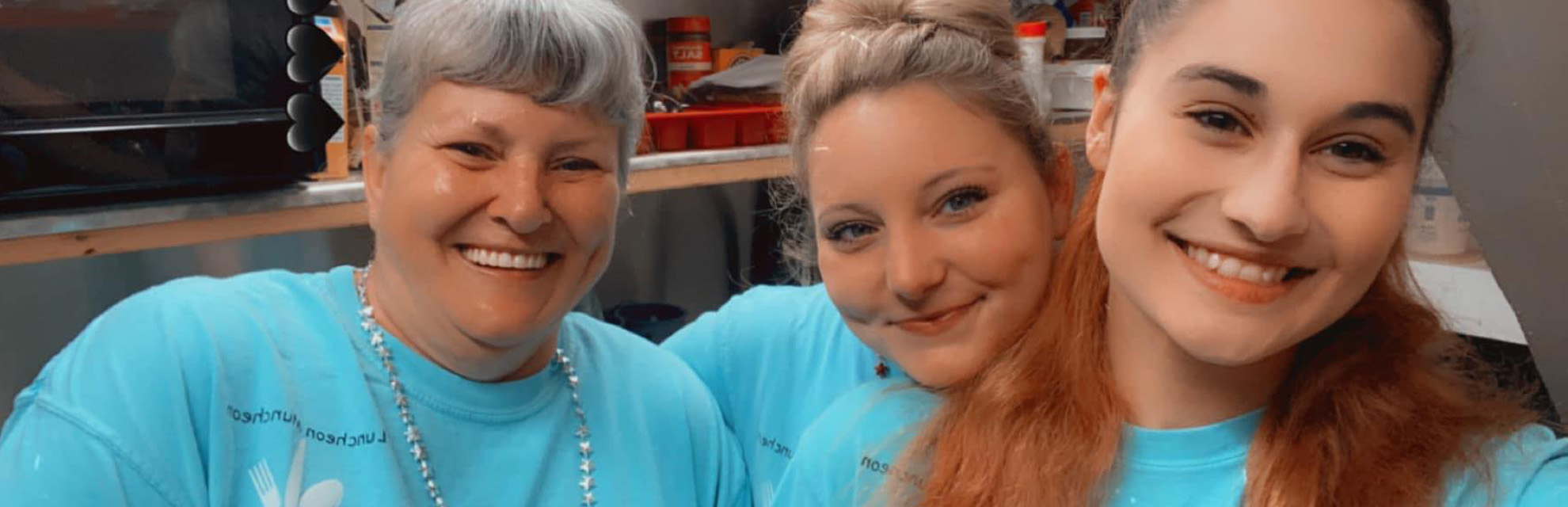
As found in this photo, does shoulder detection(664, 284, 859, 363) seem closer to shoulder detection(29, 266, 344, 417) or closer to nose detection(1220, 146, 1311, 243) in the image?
shoulder detection(29, 266, 344, 417)

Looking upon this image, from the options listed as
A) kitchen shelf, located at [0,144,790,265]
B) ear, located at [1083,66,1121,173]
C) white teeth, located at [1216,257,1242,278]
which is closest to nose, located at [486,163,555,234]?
kitchen shelf, located at [0,144,790,265]

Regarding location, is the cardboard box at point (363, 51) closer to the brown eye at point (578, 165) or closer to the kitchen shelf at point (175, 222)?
the kitchen shelf at point (175, 222)

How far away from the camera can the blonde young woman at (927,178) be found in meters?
0.98

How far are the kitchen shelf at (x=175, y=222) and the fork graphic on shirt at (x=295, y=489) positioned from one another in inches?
12.3

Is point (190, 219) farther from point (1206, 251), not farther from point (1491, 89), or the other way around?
point (1491, 89)

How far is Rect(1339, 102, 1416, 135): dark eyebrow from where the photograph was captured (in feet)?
2.35

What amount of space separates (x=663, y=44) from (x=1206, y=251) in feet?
5.10

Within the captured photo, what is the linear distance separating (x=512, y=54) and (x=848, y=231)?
1.19 feet

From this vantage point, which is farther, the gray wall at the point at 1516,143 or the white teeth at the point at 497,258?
the white teeth at the point at 497,258

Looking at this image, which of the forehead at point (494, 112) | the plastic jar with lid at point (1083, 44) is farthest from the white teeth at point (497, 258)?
the plastic jar with lid at point (1083, 44)

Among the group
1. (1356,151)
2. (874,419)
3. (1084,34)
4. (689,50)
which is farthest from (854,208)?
(1084,34)

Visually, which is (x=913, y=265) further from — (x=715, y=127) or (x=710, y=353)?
(x=715, y=127)

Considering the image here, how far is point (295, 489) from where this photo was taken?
3.35 ft

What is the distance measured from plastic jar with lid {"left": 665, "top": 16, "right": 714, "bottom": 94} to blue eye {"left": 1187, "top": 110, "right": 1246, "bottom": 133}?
4.29 ft
